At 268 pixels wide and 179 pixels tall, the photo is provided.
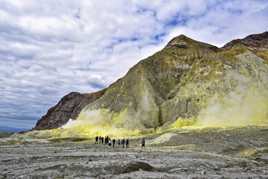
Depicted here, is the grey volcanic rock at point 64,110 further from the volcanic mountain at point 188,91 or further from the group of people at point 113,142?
the group of people at point 113,142

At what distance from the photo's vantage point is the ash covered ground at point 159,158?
23656 mm

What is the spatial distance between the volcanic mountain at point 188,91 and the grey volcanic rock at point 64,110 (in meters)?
45.6

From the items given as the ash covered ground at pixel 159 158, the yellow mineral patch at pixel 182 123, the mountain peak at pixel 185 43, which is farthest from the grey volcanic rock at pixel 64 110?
the ash covered ground at pixel 159 158

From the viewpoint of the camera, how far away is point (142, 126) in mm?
98125

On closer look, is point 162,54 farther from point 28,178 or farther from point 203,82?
point 28,178

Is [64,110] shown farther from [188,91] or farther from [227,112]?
[227,112]

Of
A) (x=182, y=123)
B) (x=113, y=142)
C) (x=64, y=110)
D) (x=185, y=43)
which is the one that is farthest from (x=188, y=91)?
(x=64, y=110)

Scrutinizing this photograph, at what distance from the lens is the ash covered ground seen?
2366 cm

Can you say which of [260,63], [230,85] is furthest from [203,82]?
[260,63]

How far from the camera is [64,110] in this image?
561ft

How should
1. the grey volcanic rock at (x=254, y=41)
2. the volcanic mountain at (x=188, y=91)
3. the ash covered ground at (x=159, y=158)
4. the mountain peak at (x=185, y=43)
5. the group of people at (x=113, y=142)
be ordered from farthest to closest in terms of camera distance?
the grey volcanic rock at (x=254, y=41)
the mountain peak at (x=185, y=43)
the volcanic mountain at (x=188, y=91)
the group of people at (x=113, y=142)
the ash covered ground at (x=159, y=158)

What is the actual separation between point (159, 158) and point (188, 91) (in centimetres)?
6948

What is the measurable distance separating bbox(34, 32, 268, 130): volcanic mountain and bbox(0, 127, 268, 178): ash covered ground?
19.1 meters

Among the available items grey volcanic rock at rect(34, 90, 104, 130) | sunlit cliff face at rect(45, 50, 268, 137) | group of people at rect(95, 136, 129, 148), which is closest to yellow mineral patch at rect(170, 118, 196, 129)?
sunlit cliff face at rect(45, 50, 268, 137)
